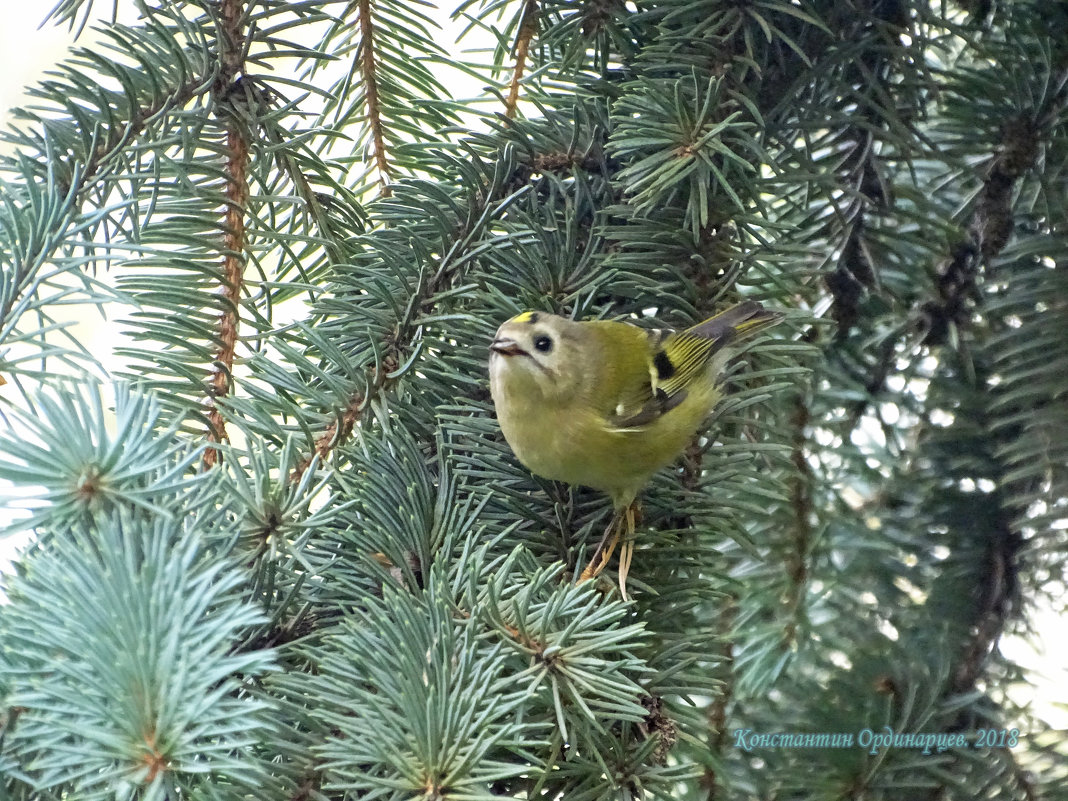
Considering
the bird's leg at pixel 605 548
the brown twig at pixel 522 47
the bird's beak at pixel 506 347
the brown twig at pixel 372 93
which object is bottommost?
the bird's leg at pixel 605 548

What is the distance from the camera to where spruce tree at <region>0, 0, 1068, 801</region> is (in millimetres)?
562

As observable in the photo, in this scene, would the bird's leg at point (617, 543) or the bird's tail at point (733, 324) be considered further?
the bird's tail at point (733, 324)

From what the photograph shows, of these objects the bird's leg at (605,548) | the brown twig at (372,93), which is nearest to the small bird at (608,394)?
the bird's leg at (605,548)

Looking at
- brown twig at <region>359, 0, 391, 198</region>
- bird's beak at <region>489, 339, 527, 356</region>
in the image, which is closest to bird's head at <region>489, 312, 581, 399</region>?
bird's beak at <region>489, 339, 527, 356</region>

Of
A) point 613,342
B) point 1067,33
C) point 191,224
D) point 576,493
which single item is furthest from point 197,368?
point 1067,33

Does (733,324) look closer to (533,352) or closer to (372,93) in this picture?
(533,352)

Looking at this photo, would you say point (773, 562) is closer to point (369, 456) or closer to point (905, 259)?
point (905, 259)

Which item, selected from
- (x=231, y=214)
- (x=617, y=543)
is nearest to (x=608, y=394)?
(x=617, y=543)

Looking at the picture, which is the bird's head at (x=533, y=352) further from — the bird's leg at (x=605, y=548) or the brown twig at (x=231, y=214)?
the brown twig at (x=231, y=214)

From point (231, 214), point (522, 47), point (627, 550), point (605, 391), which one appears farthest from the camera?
point (605, 391)

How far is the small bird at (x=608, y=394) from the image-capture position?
2.98ft

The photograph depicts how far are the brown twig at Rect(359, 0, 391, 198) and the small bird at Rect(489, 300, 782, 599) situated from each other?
26cm

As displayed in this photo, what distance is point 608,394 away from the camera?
1.28 metres

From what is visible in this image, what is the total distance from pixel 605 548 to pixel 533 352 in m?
0.25
